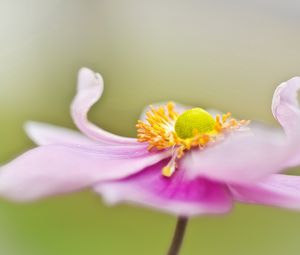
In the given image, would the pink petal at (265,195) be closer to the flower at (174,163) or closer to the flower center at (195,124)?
the flower at (174,163)

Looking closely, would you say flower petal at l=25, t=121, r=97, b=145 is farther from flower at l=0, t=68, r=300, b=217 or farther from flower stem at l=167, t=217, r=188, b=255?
flower stem at l=167, t=217, r=188, b=255

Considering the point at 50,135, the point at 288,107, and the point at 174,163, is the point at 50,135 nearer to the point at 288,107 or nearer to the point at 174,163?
the point at 174,163

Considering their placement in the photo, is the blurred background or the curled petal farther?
the blurred background

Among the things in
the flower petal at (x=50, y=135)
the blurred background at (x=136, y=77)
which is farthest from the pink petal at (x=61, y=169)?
the blurred background at (x=136, y=77)

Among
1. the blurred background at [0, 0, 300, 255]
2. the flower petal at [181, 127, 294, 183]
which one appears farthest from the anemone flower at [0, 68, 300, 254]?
the blurred background at [0, 0, 300, 255]

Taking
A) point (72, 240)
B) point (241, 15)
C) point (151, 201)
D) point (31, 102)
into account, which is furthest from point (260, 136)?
point (241, 15)

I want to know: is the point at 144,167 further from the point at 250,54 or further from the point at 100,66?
the point at 250,54
